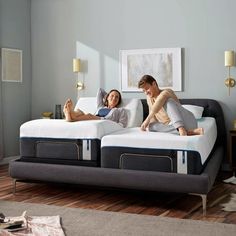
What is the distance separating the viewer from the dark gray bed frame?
359 cm

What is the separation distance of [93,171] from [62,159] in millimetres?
439

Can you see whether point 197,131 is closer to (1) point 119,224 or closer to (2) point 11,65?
(1) point 119,224

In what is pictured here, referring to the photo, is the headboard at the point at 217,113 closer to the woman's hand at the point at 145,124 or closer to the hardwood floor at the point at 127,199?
the hardwood floor at the point at 127,199

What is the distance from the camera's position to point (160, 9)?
5715mm

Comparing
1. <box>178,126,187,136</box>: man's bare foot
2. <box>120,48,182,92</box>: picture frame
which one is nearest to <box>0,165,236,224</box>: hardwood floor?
<box>178,126,187,136</box>: man's bare foot

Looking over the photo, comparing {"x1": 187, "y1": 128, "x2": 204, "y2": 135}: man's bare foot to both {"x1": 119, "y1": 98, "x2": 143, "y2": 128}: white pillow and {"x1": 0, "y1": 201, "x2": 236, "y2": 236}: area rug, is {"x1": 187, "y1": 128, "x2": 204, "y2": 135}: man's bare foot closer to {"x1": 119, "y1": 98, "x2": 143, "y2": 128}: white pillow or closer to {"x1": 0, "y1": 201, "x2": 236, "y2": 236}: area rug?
{"x1": 0, "y1": 201, "x2": 236, "y2": 236}: area rug

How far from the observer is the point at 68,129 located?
421cm

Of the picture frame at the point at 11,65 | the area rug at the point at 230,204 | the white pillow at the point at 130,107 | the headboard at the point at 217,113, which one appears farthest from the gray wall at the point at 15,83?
the area rug at the point at 230,204

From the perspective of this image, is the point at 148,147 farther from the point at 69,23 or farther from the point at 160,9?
the point at 69,23

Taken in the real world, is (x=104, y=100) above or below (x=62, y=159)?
above

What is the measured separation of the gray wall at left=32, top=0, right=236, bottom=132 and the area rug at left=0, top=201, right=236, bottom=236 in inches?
97.4

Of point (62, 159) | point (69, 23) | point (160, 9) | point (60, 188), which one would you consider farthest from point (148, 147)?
point (69, 23)

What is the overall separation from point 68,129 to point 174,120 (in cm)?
106

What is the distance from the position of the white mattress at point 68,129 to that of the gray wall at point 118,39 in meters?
1.72
